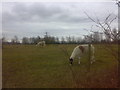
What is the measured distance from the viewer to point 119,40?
4344mm

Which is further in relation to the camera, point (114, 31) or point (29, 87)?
point (29, 87)

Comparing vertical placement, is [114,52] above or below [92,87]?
above

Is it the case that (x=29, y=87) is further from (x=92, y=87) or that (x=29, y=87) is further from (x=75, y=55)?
(x=75, y=55)

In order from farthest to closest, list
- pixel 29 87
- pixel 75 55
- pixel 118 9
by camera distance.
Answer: pixel 75 55, pixel 29 87, pixel 118 9

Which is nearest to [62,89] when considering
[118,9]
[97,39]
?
[97,39]

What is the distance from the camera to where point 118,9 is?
433 cm

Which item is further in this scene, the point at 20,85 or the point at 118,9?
the point at 20,85

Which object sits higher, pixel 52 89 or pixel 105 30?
Answer: pixel 105 30

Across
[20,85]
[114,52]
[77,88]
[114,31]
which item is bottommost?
[20,85]

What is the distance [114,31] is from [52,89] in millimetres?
4016

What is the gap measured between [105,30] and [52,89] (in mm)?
4003

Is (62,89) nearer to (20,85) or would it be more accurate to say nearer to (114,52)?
(20,85)

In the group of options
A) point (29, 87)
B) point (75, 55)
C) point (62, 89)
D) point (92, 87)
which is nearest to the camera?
point (92, 87)

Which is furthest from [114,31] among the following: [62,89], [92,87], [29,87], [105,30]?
[29,87]
